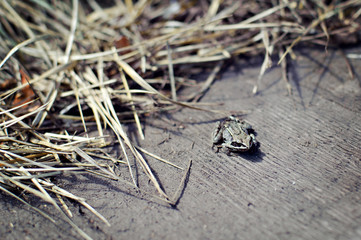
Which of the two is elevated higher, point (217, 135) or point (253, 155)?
point (217, 135)

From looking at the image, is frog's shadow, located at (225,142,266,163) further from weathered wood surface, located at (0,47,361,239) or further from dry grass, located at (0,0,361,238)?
dry grass, located at (0,0,361,238)

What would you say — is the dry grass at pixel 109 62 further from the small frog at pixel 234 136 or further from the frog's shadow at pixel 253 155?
the frog's shadow at pixel 253 155

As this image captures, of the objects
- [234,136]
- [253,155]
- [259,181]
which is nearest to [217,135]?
[234,136]

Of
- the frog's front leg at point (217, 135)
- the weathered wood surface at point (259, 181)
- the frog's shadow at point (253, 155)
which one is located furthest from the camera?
the frog's front leg at point (217, 135)

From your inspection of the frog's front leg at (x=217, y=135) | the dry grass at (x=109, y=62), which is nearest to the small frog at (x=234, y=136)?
the frog's front leg at (x=217, y=135)

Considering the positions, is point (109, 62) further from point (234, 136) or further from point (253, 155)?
point (253, 155)

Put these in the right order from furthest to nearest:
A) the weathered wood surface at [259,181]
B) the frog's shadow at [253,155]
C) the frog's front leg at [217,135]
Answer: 1. the frog's front leg at [217,135]
2. the frog's shadow at [253,155]
3. the weathered wood surface at [259,181]

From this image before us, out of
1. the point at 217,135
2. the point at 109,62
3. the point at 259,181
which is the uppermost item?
the point at 109,62
